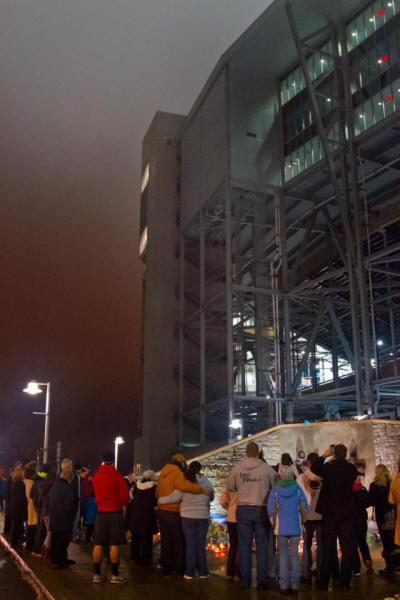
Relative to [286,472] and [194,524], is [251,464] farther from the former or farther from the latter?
[194,524]

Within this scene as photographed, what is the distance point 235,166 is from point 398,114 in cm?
1010

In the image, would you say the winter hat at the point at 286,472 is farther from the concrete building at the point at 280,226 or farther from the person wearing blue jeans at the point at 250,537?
the concrete building at the point at 280,226

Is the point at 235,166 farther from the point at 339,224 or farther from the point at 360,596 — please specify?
the point at 360,596

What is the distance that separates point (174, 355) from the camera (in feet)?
135

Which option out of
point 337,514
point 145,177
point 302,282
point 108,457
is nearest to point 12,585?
point 108,457

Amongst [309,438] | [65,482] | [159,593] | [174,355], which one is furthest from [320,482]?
[174,355]

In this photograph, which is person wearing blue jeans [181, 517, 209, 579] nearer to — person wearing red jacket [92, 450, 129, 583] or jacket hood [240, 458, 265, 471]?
person wearing red jacket [92, 450, 129, 583]

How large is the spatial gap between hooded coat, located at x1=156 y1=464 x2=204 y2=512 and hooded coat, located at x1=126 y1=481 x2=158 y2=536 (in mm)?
1014

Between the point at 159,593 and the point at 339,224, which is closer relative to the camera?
the point at 159,593

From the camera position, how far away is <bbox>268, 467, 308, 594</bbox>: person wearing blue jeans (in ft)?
26.1

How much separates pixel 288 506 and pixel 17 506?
8.54 metres

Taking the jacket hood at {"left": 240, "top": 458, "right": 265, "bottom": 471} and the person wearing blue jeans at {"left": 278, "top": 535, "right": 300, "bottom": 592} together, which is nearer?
the person wearing blue jeans at {"left": 278, "top": 535, "right": 300, "bottom": 592}

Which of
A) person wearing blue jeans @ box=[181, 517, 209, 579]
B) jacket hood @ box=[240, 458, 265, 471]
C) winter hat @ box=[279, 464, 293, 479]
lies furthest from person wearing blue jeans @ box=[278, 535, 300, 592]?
person wearing blue jeans @ box=[181, 517, 209, 579]

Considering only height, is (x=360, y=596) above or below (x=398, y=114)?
below
